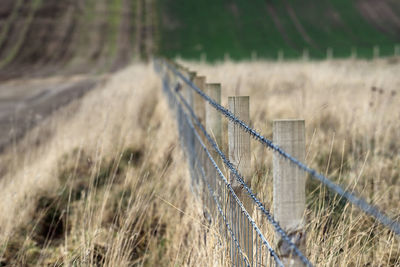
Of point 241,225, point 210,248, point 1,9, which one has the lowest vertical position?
point 210,248

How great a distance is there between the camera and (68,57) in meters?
39.4

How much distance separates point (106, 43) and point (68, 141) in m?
39.2

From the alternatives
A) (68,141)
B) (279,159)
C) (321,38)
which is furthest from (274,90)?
(321,38)

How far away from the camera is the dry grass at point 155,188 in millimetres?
2826

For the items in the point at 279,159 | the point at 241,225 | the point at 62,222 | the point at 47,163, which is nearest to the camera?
the point at 279,159

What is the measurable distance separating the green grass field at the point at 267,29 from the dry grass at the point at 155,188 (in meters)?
30.7

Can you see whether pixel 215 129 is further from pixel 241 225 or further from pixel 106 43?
pixel 106 43

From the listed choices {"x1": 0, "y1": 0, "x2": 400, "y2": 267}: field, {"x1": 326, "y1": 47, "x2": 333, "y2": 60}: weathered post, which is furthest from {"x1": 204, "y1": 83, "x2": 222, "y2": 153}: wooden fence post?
{"x1": 326, "y1": 47, "x2": 333, "y2": 60}: weathered post

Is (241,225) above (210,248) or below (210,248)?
above

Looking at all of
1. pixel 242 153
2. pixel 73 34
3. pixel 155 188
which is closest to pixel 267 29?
pixel 73 34

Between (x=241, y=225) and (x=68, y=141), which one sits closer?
(x=241, y=225)

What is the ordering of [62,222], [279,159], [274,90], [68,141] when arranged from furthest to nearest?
[274,90], [68,141], [62,222], [279,159]

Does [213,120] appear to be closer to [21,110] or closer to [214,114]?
[214,114]

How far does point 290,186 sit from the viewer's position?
1.42 m
